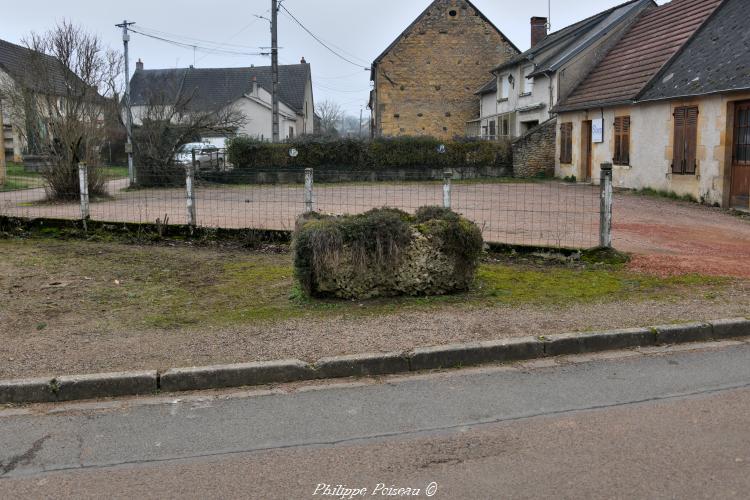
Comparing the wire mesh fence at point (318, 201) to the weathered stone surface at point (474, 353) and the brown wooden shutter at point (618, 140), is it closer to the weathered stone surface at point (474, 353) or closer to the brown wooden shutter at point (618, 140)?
the brown wooden shutter at point (618, 140)

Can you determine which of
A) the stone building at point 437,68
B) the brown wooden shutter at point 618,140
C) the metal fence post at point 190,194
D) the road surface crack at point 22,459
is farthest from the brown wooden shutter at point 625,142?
the road surface crack at point 22,459

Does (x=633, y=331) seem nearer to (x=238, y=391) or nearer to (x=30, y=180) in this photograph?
(x=238, y=391)

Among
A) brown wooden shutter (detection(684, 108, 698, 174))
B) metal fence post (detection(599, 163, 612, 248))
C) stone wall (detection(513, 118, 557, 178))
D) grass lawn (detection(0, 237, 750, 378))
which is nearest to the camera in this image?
grass lawn (detection(0, 237, 750, 378))

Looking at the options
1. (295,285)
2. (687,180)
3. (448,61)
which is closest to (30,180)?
(295,285)

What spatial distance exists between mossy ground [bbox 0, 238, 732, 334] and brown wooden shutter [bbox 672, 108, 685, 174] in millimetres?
12696

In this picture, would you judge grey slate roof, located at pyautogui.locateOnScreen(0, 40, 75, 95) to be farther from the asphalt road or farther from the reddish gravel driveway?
the asphalt road

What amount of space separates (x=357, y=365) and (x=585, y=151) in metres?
24.4

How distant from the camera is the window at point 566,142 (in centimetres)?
2942

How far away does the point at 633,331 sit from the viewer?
6.64 meters

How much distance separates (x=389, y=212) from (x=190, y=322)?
2.51 m

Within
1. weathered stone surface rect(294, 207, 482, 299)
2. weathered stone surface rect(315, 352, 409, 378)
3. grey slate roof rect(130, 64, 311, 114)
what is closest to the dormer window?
grey slate roof rect(130, 64, 311, 114)

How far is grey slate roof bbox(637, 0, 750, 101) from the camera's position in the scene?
18.7 m

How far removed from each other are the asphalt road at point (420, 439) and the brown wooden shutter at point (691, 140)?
15.8m

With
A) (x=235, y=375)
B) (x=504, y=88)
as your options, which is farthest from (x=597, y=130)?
(x=235, y=375)
